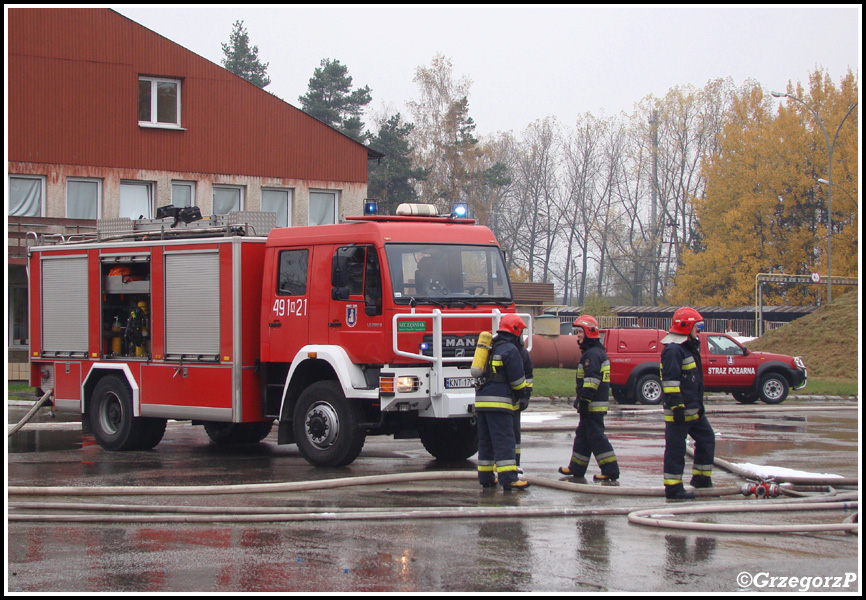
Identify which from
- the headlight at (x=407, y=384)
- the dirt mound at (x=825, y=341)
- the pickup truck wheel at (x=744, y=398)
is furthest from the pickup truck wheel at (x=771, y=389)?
the headlight at (x=407, y=384)

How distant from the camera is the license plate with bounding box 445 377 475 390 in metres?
10.9

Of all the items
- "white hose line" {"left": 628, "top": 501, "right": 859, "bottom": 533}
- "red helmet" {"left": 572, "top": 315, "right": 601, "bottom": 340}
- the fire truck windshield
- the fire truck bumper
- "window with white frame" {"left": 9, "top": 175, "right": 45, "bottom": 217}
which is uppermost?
"window with white frame" {"left": 9, "top": 175, "right": 45, "bottom": 217}

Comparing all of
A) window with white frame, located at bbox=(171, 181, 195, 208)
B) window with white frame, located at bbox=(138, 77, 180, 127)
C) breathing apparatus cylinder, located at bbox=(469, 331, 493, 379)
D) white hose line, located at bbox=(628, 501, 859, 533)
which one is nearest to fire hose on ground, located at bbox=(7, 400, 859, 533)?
white hose line, located at bbox=(628, 501, 859, 533)

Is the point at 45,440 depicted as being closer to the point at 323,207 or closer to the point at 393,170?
the point at 323,207

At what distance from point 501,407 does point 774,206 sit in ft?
144

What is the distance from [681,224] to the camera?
62.1m

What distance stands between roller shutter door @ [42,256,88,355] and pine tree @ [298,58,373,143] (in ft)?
146

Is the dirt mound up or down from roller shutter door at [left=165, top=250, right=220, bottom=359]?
down

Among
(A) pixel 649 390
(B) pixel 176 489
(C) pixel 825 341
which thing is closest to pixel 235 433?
(B) pixel 176 489

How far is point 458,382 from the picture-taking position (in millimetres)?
10992

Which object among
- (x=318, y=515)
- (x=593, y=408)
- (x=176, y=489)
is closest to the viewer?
(x=318, y=515)

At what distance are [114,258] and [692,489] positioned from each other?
846cm

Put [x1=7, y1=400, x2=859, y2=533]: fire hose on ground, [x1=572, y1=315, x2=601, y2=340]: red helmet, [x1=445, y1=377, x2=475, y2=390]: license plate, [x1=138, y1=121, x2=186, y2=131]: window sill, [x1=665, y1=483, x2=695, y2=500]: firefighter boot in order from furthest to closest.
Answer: [x1=138, y1=121, x2=186, y2=131]: window sill → [x1=445, y1=377, x2=475, y2=390]: license plate → [x1=572, y1=315, x2=601, y2=340]: red helmet → [x1=665, y1=483, x2=695, y2=500]: firefighter boot → [x1=7, y1=400, x2=859, y2=533]: fire hose on ground

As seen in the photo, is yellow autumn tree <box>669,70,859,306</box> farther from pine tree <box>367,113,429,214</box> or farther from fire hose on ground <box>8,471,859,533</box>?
fire hose on ground <box>8,471,859,533</box>
